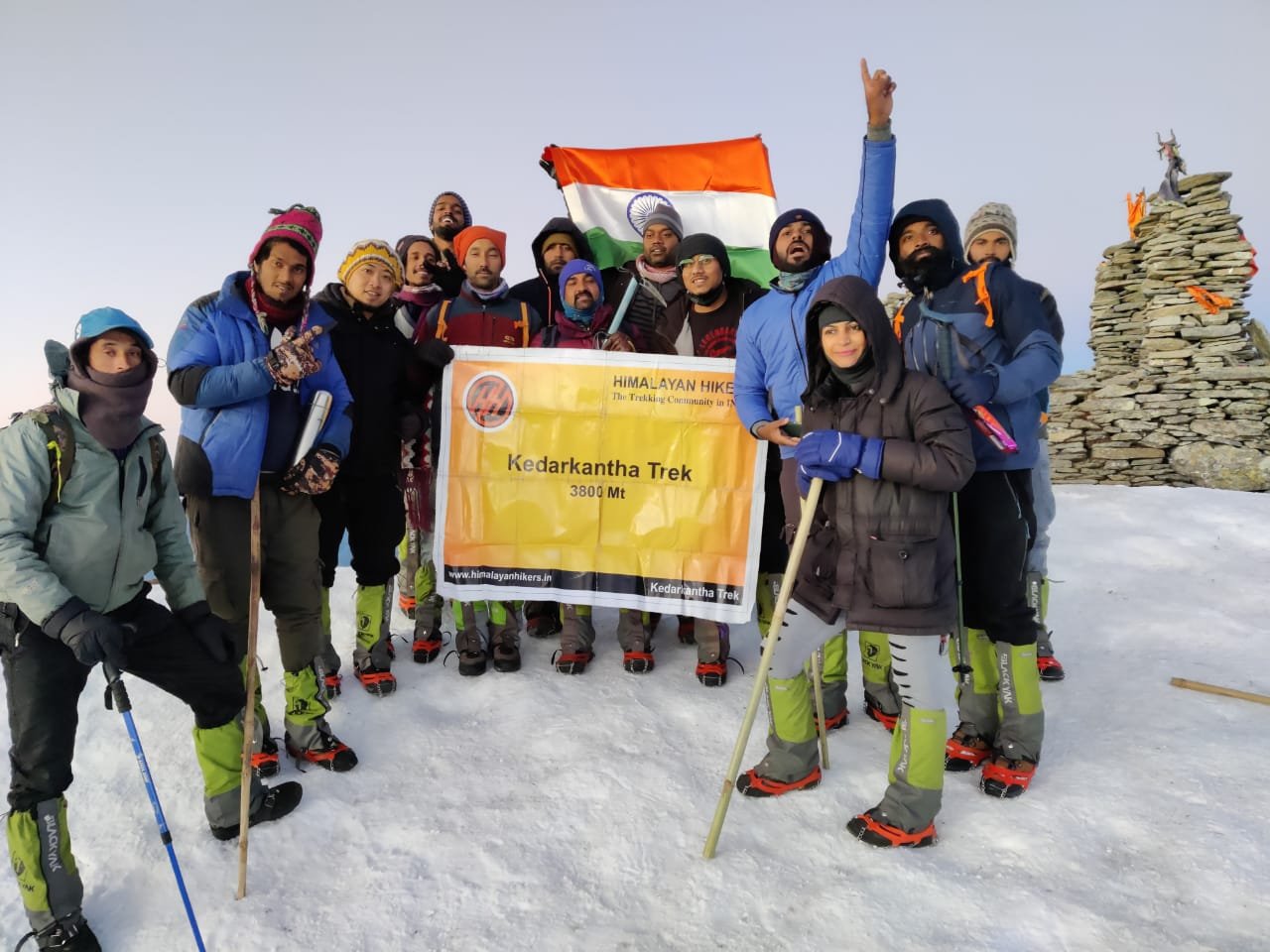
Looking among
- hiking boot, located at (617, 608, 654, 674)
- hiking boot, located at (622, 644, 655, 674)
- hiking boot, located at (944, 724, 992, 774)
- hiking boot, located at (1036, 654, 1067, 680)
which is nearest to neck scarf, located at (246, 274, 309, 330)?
hiking boot, located at (617, 608, 654, 674)

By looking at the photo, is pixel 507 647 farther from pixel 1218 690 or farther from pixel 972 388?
pixel 1218 690

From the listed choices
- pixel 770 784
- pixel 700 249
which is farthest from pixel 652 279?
pixel 770 784

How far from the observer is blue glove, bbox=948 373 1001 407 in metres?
3.47

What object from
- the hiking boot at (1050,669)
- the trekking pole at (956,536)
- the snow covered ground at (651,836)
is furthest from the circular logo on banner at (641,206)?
the hiking boot at (1050,669)

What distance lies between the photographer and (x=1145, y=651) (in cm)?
577

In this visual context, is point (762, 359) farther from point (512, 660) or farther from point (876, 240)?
point (512, 660)

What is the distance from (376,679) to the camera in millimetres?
4836

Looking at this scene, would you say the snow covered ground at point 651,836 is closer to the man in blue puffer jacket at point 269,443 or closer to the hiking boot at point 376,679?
the hiking boot at point 376,679

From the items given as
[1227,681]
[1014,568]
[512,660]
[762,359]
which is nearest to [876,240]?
[762,359]

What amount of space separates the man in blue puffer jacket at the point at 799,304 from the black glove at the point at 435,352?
197 centimetres

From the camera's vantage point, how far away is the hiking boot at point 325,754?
3.93 meters

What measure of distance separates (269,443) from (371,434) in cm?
84

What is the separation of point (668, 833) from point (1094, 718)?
9.87 ft

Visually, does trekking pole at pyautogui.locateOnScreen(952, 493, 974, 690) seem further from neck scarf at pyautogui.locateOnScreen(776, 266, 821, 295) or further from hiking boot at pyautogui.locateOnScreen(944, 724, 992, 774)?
neck scarf at pyautogui.locateOnScreen(776, 266, 821, 295)
